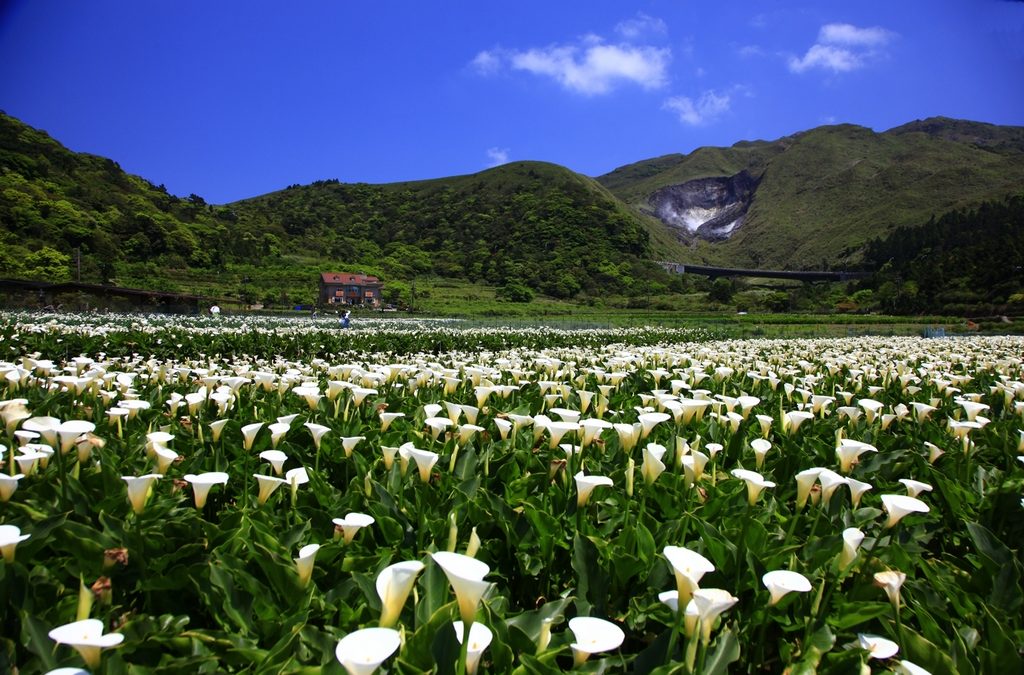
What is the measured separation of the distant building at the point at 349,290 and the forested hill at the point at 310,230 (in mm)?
5238

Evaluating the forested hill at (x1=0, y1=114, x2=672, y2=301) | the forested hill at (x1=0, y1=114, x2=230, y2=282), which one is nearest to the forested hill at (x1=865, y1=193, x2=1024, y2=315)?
the forested hill at (x1=0, y1=114, x2=672, y2=301)

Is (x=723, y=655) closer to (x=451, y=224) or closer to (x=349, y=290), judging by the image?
(x=349, y=290)

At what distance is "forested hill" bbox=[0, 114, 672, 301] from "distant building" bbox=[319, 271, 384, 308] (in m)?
5.24

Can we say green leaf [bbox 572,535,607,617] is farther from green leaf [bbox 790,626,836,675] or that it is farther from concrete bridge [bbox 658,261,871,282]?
concrete bridge [bbox 658,261,871,282]

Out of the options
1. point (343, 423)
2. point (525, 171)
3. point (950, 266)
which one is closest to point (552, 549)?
point (343, 423)

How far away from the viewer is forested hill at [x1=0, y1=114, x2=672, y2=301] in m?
66.4

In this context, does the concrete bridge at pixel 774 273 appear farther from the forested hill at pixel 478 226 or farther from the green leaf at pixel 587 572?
the green leaf at pixel 587 572


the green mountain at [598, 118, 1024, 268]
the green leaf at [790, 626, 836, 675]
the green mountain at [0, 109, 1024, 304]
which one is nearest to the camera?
the green leaf at [790, 626, 836, 675]

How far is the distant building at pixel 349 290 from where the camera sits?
7419 cm

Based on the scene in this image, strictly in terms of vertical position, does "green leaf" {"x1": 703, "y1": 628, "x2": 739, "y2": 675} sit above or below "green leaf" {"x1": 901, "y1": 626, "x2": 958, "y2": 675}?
above

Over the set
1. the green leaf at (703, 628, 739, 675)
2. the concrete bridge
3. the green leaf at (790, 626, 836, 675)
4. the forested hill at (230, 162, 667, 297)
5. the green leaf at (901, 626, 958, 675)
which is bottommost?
the green leaf at (790, 626, 836, 675)

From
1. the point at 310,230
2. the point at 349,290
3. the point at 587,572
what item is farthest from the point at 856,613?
the point at 310,230

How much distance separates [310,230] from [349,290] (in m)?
Answer: 66.9

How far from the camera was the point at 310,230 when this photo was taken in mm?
135000
